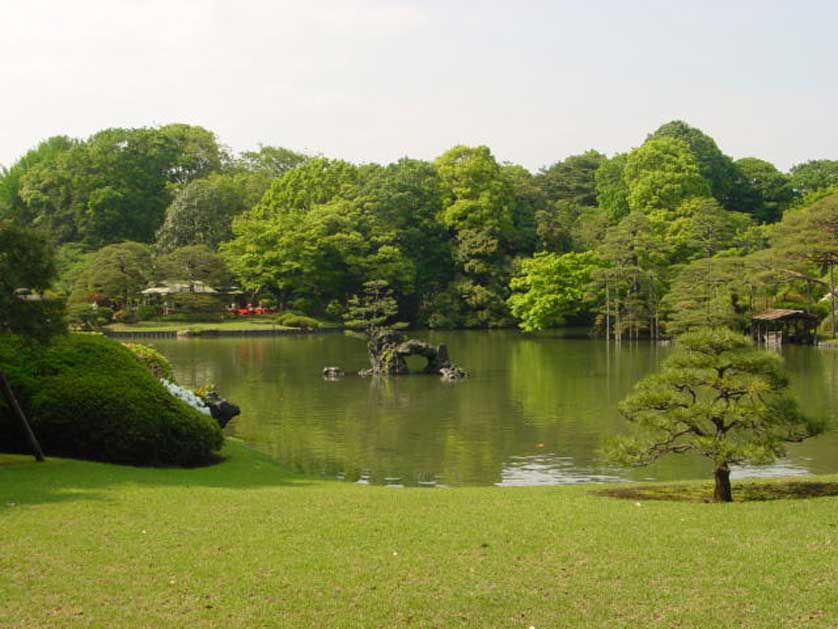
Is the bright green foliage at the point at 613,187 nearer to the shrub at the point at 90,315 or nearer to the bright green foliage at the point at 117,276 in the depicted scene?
the bright green foliage at the point at 117,276

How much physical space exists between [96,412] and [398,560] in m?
6.73

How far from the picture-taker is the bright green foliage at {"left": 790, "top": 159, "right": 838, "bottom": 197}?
6656 centimetres

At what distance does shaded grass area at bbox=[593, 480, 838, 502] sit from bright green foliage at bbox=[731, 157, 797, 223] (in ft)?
189

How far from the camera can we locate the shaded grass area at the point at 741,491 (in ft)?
35.0

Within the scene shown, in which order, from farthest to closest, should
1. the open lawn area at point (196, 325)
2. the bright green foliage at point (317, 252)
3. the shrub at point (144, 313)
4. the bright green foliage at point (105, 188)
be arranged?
the bright green foliage at point (105, 188)
the bright green foliage at point (317, 252)
the shrub at point (144, 313)
the open lawn area at point (196, 325)

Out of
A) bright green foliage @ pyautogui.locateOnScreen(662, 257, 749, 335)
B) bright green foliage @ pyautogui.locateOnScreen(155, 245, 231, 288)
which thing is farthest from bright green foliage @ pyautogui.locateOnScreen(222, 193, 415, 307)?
bright green foliage @ pyautogui.locateOnScreen(662, 257, 749, 335)

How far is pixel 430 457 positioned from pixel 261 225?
4180 centimetres

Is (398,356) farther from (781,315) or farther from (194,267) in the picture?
(194,267)

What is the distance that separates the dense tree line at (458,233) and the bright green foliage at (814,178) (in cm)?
17

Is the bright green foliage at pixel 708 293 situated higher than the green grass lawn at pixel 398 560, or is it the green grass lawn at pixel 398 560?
the bright green foliage at pixel 708 293

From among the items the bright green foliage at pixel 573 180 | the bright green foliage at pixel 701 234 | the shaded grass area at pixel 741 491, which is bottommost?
the shaded grass area at pixel 741 491

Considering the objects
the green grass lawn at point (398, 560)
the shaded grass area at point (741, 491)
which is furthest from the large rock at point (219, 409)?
the shaded grass area at point (741, 491)

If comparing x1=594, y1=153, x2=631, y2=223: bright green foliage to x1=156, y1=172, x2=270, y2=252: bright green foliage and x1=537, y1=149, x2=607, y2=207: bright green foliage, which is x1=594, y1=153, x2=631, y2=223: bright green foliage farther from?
x1=156, y1=172, x2=270, y2=252: bright green foliage

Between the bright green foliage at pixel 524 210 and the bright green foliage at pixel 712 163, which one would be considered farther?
the bright green foliage at pixel 712 163
